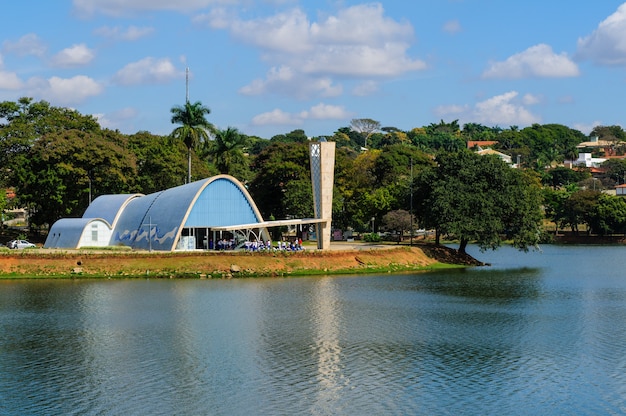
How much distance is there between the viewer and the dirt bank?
6681 centimetres

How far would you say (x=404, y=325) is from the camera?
146ft

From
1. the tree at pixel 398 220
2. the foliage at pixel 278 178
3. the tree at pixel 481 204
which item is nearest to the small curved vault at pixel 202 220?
the tree at pixel 481 204

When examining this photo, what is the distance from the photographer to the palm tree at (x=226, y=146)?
106875 mm

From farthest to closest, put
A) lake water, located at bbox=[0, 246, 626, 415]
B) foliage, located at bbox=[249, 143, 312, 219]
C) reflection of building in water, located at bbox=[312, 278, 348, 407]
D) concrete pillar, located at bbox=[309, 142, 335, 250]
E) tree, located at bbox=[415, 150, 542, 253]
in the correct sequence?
foliage, located at bbox=[249, 143, 312, 219] < tree, located at bbox=[415, 150, 542, 253] < concrete pillar, located at bbox=[309, 142, 335, 250] < reflection of building in water, located at bbox=[312, 278, 348, 407] < lake water, located at bbox=[0, 246, 626, 415]

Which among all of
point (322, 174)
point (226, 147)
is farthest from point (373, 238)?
point (322, 174)

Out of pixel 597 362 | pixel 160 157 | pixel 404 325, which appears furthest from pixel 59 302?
pixel 160 157

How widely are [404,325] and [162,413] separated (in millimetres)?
19824

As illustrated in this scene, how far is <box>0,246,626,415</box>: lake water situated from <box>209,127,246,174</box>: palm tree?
152 feet

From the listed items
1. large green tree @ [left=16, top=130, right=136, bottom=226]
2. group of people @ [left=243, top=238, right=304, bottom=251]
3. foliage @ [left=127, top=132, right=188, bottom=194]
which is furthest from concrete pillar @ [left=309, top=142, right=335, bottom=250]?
foliage @ [left=127, top=132, right=188, bottom=194]

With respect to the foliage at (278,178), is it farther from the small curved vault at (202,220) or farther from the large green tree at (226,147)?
the small curved vault at (202,220)

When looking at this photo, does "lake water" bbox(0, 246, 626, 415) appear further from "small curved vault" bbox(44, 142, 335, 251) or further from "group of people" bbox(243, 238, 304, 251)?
"small curved vault" bbox(44, 142, 335, 251)

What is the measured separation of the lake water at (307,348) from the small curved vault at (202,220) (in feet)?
45.1

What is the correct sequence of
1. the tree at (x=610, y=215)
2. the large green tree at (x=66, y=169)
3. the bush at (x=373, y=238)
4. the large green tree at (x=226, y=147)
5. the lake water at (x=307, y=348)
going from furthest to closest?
the tree at (x=610, y=215) < the bush at (x=373, y=238) < the large green tree at (x=226, y=147) < the large green tree at (x=66, y=169) < the lake water at (x=307, y=348)

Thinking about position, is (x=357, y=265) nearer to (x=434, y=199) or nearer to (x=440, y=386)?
(x=434, y=199)
